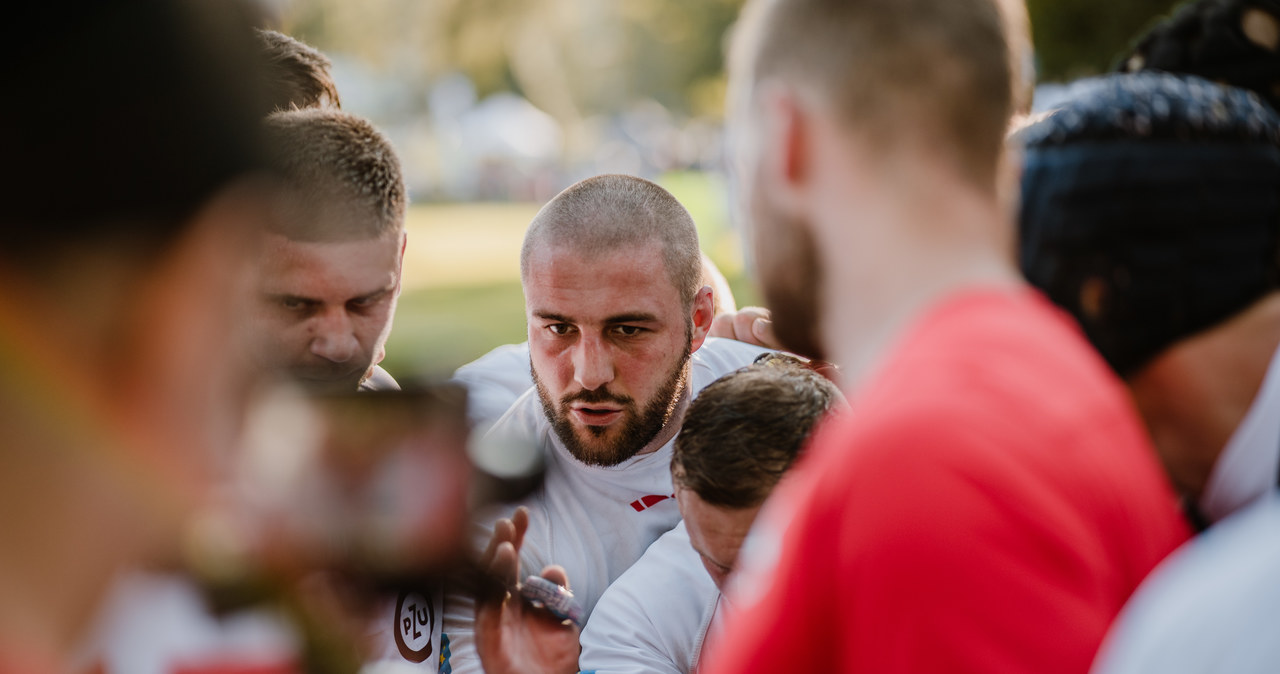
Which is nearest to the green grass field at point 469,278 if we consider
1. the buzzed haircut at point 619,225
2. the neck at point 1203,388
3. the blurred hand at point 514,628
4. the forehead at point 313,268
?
the forehead at point 313,268

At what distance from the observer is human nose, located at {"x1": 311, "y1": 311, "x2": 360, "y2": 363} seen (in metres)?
2.88

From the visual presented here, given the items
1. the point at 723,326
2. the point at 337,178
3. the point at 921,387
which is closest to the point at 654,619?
the point at 723,326

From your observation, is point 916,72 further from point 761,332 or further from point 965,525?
point 761,332

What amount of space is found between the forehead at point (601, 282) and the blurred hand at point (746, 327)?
1.34ft

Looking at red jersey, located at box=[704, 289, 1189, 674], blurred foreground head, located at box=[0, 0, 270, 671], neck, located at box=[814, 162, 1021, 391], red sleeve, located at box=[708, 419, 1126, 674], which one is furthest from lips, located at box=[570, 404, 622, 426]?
blurred foreground head, located at box=[0, 0, 270, 671]

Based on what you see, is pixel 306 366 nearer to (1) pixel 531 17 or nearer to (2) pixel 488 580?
(2) pixel 488 580

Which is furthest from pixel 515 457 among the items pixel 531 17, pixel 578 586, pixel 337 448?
pixel 531 17

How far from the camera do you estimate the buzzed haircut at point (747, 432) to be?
226 centimetres

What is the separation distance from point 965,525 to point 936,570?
0.18 feet

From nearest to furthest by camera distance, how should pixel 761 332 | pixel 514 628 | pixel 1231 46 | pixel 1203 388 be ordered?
pixel 1203 388
pixel 1231 46
pixel 514 628
pixel 761 332

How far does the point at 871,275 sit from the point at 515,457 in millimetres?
1639

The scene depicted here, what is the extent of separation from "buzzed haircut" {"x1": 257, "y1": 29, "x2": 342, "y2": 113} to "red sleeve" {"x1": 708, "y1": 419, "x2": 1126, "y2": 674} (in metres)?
2.44

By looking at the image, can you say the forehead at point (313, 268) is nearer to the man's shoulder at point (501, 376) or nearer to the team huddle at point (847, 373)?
the team huddle at point (847, 373)

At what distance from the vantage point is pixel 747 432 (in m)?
2.30
